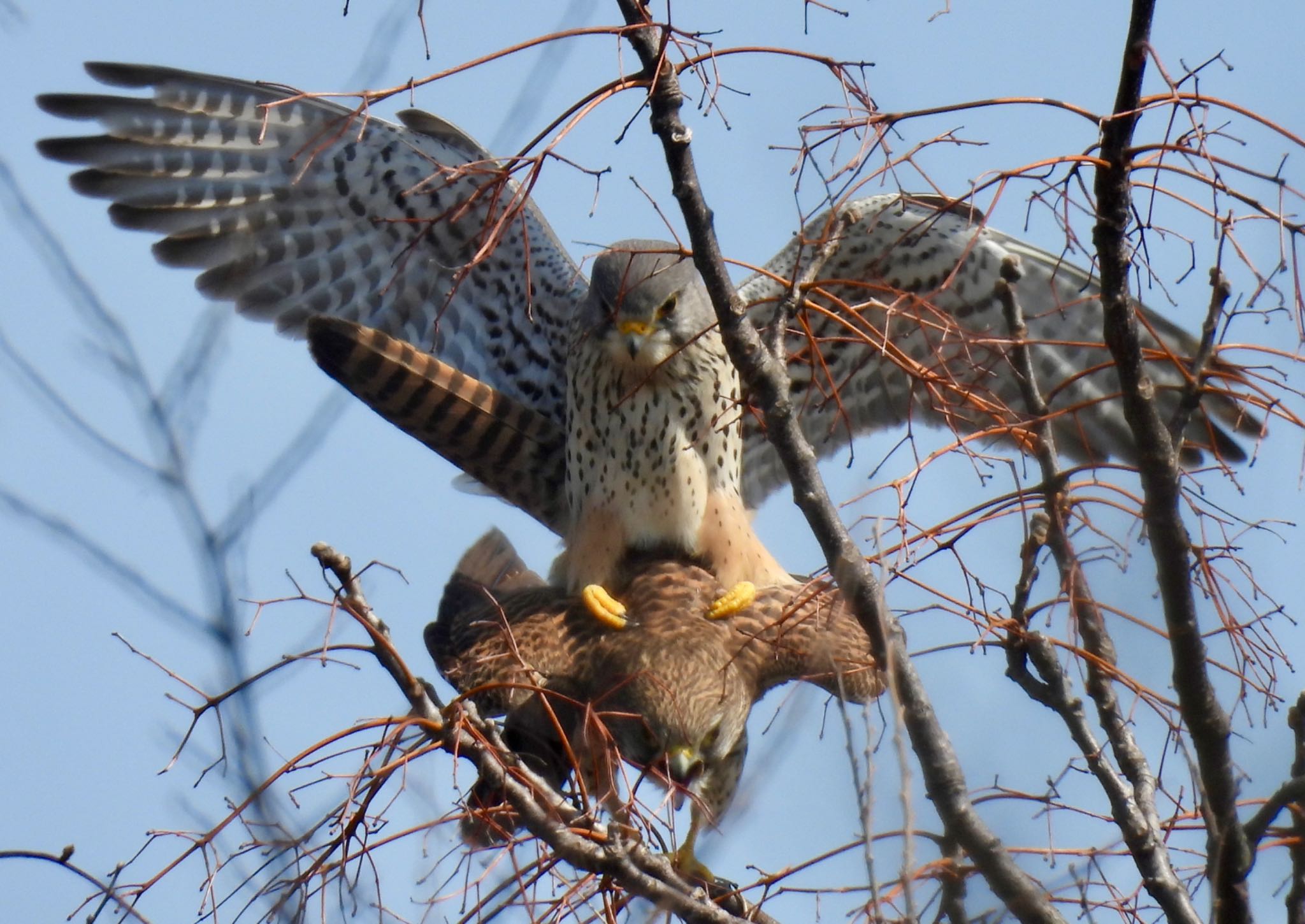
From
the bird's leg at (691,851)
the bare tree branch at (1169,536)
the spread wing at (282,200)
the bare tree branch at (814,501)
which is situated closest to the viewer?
the bare tree branch at (1169,536)

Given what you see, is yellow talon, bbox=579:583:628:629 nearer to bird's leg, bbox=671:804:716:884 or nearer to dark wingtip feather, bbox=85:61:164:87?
bird's leg, bbox=671:804:716:884

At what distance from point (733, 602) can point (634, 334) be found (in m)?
1.04

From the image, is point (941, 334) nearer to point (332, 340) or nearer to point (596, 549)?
point (596, 549)

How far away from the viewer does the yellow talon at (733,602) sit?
561cm

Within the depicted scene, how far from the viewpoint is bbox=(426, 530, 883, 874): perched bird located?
5.01 m

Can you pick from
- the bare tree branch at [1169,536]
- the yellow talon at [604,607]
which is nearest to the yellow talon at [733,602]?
the yellow talon at [604,607]

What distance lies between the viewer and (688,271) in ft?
18.5

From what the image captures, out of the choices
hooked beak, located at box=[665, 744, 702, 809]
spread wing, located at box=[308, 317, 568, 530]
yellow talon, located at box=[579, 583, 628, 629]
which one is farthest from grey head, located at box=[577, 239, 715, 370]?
hooked beak, located at box=[665, 744, 702, 809]

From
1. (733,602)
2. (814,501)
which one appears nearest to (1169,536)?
(814,501)

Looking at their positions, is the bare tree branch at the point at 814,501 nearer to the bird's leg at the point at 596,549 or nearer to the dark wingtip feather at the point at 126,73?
the bird's leg at the point at 596,549

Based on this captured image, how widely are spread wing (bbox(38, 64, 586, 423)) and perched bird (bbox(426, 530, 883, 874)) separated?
1.13 meters

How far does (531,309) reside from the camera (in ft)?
19.4

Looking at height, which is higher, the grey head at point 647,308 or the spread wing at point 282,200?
the spread wing at point 282,200

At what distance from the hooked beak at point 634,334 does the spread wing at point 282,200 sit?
70 centimetres
